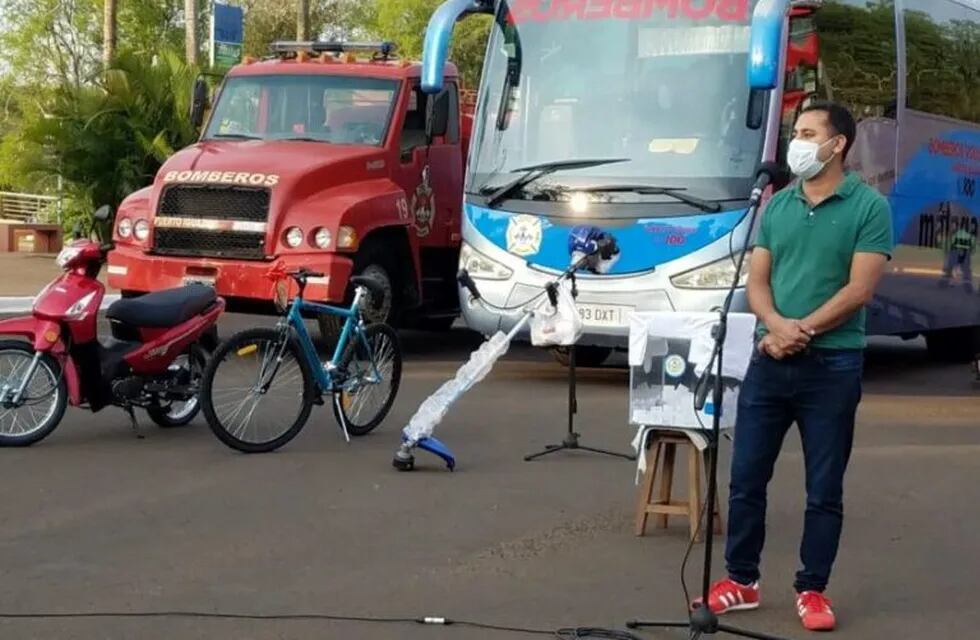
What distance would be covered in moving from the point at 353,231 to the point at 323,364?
12.0 feet

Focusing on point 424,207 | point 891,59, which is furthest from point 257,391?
point 891,59

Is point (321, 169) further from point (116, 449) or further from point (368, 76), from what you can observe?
point (116, 449)

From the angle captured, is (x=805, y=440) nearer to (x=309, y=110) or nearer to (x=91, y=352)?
(x=91, y=352)

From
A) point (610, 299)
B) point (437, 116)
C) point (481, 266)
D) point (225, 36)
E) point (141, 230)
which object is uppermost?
point (225, 36)

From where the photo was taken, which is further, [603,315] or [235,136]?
[235,136]

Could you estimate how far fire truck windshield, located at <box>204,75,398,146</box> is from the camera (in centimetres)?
1444

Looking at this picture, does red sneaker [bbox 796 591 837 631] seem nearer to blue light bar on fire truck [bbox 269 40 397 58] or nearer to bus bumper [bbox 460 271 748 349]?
bus bumper [bbox 460 271 748 349]

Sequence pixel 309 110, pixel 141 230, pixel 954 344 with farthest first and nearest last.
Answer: pixel 954 344 < pixel 309 110 < pixel 141 230

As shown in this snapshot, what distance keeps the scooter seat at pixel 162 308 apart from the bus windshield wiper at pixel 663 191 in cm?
343

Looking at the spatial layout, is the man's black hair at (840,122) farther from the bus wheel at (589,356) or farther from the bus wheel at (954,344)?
the bus wheel at (954,344)

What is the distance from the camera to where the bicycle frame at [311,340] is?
941 centimetres

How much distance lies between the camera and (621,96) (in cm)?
1241

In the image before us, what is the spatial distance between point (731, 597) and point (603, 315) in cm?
603

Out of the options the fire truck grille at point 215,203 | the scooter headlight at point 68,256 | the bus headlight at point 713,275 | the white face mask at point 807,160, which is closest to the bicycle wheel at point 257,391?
the scooter headlight at point 68,256
